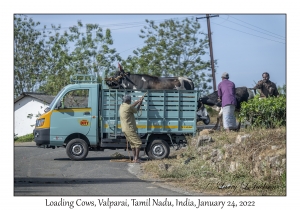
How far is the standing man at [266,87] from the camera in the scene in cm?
1689

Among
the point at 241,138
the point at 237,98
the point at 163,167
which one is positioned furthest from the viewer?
the point at 237,98

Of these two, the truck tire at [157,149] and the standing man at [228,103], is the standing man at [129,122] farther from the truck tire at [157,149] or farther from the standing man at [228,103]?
the standing man at [228,103]

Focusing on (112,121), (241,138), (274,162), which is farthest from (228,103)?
(274,162)

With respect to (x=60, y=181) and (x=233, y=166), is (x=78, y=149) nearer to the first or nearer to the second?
(x=60, y=181)

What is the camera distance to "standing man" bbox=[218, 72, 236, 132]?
16.2 m

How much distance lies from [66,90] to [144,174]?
A: 4.50m

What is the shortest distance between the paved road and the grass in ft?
2.11

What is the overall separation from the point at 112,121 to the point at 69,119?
1.28 meters

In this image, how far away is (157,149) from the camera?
17.9 metres

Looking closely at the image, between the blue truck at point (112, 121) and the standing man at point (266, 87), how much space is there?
Answer: 6.49 ft

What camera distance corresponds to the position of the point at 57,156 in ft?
65.0

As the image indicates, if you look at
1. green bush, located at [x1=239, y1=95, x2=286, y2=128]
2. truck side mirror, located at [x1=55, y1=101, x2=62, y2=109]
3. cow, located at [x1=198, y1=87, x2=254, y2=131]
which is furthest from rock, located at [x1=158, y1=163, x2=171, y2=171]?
truck side mirror, located at [x1=55, y1=101, x2=62, y2=109]

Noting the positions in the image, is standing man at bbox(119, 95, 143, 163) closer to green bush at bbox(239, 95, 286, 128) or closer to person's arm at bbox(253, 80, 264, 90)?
green bush at bbox(239, 95, 286, 128)

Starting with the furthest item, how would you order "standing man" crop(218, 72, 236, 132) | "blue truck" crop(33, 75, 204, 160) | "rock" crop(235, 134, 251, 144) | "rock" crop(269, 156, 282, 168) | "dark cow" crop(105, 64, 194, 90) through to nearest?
1. "dark cow" crop(105, 64, 194, 90)
2. "blue truck" crop(33, 75, 204, 160)
3. "standing man" crop(218, 72, 236, 132)
4. "rock" crop(235, 134, 251, 144)
5. "rock" crop(269, 156, 282, 168)
